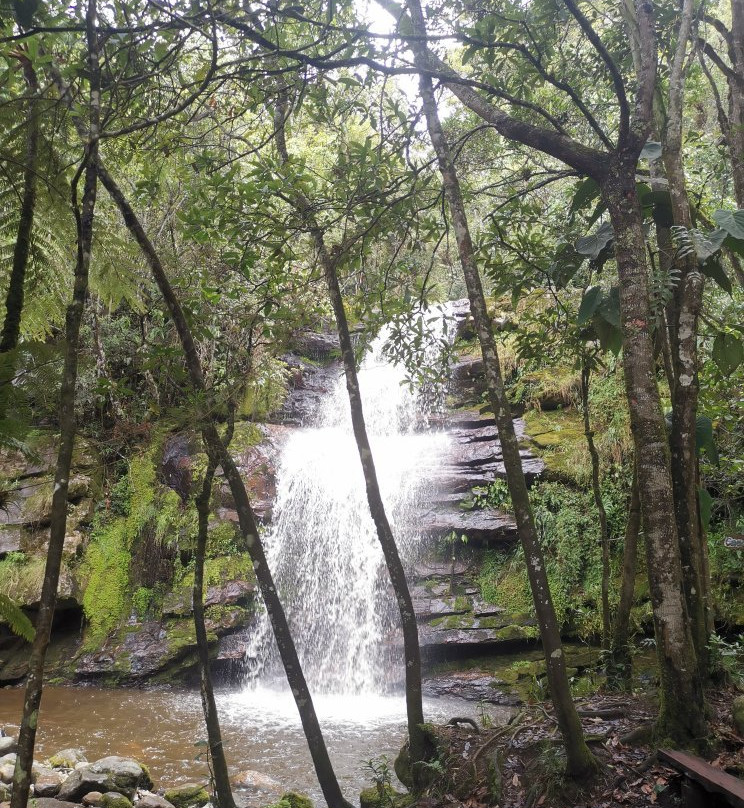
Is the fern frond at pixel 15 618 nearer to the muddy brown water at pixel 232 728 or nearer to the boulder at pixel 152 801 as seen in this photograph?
the boulder at pixel 152 801

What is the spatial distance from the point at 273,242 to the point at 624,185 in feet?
7.65

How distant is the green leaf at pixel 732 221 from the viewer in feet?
12.3

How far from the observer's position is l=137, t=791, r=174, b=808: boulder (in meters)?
5.31

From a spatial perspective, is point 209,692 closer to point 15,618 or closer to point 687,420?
point 15,618

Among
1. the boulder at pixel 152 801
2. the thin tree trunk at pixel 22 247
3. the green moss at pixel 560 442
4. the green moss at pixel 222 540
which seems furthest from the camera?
the green moss at pixel 222 540

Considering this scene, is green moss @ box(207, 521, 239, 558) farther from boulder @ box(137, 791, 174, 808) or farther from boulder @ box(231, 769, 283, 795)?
boulder @ box(137, 791, 174, 808)

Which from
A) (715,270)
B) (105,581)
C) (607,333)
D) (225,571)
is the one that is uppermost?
(715,270)

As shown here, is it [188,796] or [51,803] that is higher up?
[51,803]

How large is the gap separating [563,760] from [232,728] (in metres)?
5.14

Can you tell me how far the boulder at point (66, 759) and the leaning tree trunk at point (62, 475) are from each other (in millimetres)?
4463

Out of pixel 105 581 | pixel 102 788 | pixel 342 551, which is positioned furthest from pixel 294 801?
pixel 105 581

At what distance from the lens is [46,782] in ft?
18.1

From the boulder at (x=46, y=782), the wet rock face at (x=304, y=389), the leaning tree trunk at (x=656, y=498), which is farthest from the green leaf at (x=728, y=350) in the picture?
the wet rock face at (x=304, y=389)

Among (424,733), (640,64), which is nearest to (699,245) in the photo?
(640,64)
